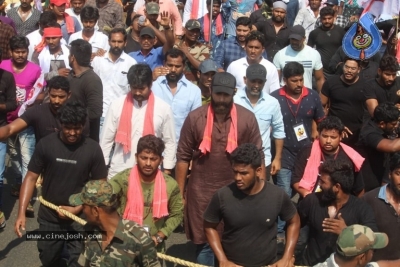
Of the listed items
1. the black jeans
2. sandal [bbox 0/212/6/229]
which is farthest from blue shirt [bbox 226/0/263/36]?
the black jeans

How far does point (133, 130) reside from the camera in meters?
6.98

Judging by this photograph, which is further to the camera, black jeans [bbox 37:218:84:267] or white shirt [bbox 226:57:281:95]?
white shirt [bbox 226:57:281:95]

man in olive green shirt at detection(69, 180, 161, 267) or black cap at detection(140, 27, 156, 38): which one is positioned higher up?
black cap at detection(140, 27, 156, 38)

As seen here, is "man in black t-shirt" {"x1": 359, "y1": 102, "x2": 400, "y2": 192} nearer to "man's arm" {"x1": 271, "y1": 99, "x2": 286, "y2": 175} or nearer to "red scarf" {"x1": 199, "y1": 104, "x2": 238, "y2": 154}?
"man's arm" {"x1": 271, "y1": 99, "x2": 286, "y2": 175}

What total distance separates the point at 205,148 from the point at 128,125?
975 millimetres

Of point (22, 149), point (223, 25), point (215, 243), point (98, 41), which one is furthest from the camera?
point (223, 25)

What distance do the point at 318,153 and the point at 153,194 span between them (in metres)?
1.59

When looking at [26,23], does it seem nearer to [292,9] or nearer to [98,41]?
[98,41]

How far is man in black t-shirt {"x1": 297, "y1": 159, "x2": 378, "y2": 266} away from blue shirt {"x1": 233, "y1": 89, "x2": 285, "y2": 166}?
62.6 inches

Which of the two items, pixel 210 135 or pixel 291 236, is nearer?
pixel 291 236

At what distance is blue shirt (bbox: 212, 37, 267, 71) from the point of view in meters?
9.81

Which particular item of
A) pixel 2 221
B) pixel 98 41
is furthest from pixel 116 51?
pixel 2 221

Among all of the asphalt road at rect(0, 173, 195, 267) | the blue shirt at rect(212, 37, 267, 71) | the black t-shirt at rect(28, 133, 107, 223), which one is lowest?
the asphalt road at rect(0, 173, 195, 267)

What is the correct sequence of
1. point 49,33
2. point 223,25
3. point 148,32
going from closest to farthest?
point 49,33 → point 148,32 → point 223,25
